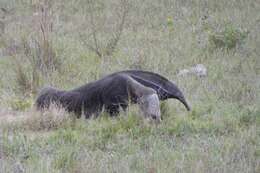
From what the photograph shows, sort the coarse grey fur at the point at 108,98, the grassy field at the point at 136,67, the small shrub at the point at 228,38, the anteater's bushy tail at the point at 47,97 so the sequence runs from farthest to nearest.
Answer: the small shrub at the point at 228,38
the anteater's bushy tail at the point at 47,97
the coarse grey fur at the point at 108,98
the grassy field at the point at 136,67

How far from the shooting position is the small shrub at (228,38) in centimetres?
1148

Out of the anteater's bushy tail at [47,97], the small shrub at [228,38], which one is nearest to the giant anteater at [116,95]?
the anteater's bushy tail at [47,97]

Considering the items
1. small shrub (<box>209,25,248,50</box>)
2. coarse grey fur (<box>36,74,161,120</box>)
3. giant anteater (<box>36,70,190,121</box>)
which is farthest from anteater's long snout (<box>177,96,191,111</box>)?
small shrub (<box>209,25,248,50</box>)

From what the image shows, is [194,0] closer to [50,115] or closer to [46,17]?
[46,17]

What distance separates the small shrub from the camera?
452 inches

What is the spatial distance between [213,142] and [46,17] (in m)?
3.96

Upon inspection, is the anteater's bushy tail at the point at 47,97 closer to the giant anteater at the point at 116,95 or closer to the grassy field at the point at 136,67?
the giant anteater at the point at 116,95

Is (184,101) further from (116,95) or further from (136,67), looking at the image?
(136,67)

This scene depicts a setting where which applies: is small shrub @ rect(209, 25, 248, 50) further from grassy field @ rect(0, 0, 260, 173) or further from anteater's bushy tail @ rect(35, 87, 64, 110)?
anteater's bushy tail @ rect(35, 87, 64, 110)

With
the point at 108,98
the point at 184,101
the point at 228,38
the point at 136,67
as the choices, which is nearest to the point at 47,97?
the point at 108,98

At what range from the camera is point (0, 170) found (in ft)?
17.1

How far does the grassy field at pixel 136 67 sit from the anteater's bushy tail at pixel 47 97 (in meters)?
0.17

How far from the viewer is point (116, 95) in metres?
7.38

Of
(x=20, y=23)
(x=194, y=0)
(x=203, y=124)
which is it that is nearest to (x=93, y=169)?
(x=203, y=124)
